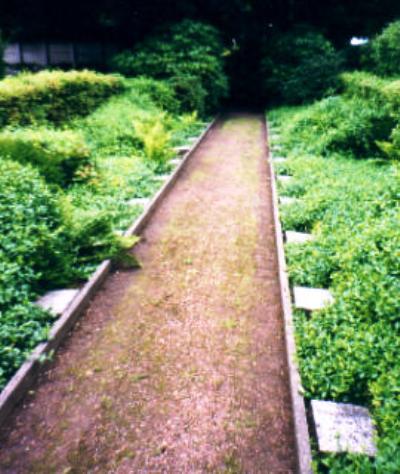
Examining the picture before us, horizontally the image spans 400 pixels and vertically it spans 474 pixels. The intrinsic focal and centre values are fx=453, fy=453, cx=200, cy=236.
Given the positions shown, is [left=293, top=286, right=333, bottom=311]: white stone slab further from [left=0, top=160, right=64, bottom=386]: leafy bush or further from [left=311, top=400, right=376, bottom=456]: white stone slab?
[left=0, top=160, right=64, bottom=386]: leafy bush

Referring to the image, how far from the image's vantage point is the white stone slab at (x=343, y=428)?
3.32 m

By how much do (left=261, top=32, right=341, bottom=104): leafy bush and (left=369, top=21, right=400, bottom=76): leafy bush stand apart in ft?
6.63

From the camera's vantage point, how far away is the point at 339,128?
12.1m

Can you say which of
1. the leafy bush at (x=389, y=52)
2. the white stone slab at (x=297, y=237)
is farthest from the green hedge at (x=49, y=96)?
the leafy bush at (x=389, y=52)

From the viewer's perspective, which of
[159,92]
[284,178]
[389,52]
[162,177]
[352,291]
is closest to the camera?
[352,291]

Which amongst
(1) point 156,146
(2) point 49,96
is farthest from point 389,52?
(2) point 49,96

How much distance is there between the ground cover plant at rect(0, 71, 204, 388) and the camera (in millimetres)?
4840

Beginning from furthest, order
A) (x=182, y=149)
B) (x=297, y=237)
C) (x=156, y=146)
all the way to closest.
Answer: (x=182, y=149) < (x=156, y=146) < (x=297, y=237)

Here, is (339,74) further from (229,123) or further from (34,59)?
(34,59)

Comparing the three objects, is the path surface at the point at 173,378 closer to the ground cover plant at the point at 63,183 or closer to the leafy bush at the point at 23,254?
the leafy bush at the point at 23,254

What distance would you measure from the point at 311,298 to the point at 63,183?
17.6 feet

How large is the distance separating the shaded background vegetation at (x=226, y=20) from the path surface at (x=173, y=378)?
59.9ft

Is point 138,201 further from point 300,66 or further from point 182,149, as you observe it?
point 300,66

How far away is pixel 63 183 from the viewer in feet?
28.0
